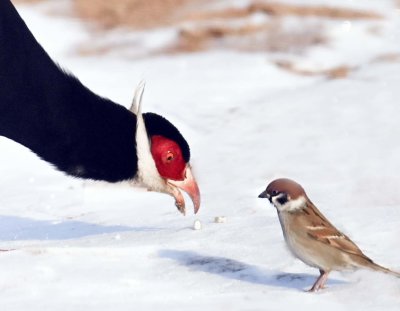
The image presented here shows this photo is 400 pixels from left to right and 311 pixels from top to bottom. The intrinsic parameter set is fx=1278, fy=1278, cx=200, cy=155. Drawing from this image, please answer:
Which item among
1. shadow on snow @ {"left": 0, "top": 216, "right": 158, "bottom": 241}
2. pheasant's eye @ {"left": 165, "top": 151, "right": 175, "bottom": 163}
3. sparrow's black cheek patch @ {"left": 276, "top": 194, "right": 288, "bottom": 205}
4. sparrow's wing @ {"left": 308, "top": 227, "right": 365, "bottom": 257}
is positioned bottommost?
shadow on snow @ {"left": 0, "top": 216, "right": 158, "bottom": 241}

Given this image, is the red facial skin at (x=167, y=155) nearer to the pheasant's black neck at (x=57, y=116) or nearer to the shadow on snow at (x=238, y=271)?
the pheasant's black neck at (x=57, y=116)

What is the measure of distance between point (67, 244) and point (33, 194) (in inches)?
56.3

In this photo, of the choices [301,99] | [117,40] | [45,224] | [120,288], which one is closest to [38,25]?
[117,40]

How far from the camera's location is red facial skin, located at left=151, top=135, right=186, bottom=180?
5766 millimetres

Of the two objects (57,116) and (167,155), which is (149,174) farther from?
(57,116)

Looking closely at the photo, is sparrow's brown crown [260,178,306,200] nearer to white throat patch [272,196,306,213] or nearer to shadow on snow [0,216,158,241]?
white throat patch [272,196,306,213]

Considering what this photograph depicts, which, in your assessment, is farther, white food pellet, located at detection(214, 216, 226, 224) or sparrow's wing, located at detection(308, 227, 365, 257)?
white food pellet, located at detection(214, 216, 226, 224)

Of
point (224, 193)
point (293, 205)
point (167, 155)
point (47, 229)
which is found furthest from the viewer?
point (224, 193)

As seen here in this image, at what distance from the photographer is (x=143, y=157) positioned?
5.82 m

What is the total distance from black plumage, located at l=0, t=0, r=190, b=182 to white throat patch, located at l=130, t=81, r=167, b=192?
3 centimetres

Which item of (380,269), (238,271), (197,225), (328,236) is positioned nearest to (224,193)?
(197,225)

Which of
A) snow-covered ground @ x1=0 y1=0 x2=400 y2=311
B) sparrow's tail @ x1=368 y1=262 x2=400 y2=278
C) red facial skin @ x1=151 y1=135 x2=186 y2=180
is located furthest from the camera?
red facial skin @ x1=151 y1=135 x2=186 y2=180

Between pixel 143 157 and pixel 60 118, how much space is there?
1.45 ft

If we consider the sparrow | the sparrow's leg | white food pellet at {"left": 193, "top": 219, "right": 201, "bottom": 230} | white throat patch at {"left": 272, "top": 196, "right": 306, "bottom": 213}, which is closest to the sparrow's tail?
the sparrow
